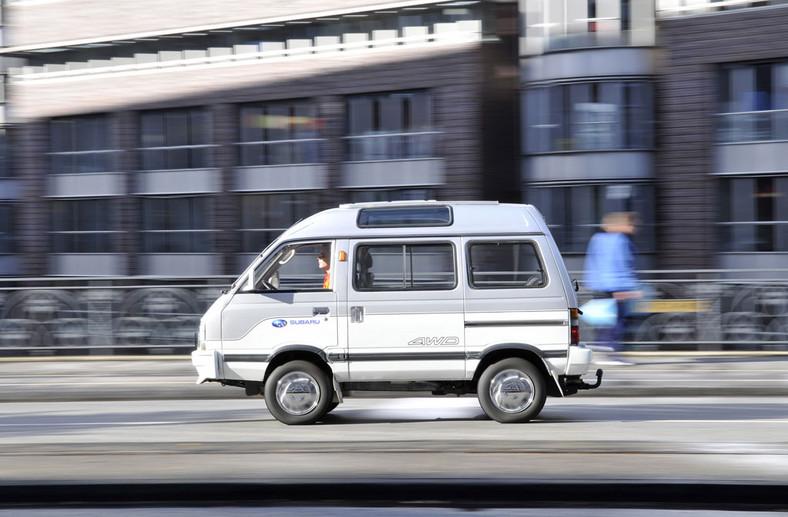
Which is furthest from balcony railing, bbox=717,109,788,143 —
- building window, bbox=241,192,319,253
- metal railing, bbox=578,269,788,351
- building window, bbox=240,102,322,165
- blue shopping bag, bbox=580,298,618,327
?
blue shopping bag, bbox=580,298,618,327

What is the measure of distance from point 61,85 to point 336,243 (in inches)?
1052

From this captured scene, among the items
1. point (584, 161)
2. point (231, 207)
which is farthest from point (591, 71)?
point (231, 207)

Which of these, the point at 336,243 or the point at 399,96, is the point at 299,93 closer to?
the point at 399,96

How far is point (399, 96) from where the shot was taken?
91.7 feet

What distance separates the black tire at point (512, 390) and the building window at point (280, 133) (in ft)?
67.2

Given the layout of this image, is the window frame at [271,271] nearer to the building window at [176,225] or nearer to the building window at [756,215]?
the building window at [756,215]

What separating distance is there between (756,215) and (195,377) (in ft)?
51.0

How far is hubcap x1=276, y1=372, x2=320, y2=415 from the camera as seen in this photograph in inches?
354

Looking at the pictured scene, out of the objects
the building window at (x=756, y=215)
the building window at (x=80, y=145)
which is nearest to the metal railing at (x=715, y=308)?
the building window at (x=756, y=215)

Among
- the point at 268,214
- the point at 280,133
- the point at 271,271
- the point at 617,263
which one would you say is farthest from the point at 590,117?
the point at 271,271

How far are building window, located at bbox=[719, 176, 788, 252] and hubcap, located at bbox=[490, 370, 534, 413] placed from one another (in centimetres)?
1632

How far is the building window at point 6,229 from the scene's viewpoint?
121ft

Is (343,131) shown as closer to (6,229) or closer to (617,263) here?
(6,229)

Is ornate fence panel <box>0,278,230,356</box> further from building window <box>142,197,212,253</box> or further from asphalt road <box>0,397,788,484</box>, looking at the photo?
building window <box>142,197,212,253</box>
